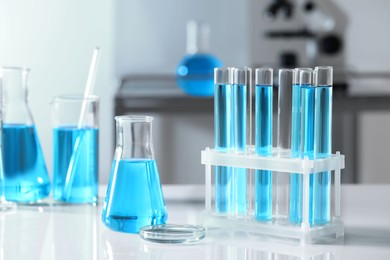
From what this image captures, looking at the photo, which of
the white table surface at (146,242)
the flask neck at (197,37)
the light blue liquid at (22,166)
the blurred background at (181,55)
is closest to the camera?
the white table surface at (146,242)

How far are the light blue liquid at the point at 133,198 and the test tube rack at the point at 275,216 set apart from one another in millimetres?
79

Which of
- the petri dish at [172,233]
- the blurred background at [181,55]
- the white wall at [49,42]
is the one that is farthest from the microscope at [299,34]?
the petri dish at [172,233]

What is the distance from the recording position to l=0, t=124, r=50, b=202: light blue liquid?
1451 mm

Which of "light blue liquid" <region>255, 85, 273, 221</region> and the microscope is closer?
"light blue liquid" <region>255, 85, 273, 221</region>

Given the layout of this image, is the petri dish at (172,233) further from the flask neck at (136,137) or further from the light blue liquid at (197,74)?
the light blue liquid at (197,74)

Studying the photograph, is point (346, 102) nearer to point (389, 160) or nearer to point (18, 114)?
point (389, 160)

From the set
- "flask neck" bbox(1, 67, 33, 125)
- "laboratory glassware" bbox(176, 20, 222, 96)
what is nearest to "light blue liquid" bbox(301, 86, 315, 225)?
"flask neck" bbox(1, 67, 33, 125)

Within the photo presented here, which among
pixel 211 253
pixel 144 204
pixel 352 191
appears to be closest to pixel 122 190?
pixel 144 204

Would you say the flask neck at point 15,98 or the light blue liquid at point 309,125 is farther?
the flask neck at point 15,98

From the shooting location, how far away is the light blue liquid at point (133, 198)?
1.22 meters

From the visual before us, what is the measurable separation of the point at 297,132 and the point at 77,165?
0.44 m

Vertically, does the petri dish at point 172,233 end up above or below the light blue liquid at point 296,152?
below

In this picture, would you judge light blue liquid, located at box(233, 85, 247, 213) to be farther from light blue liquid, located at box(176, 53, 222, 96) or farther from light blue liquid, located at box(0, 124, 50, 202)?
light blue liquid, located at box(176, 53, 222, 96)

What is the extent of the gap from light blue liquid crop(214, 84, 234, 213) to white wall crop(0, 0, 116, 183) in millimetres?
1975
